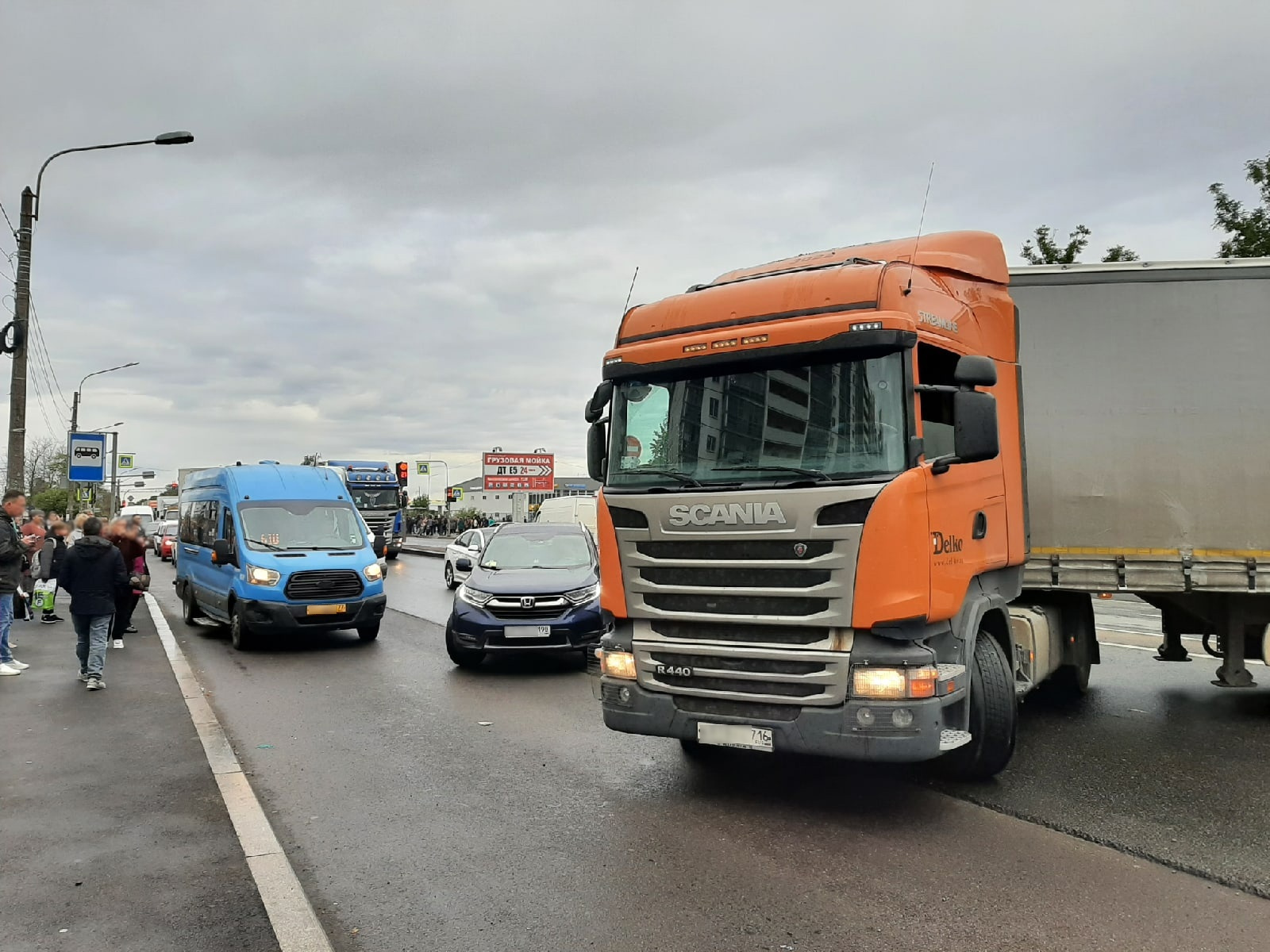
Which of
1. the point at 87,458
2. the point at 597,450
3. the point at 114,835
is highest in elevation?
the point at 87,458

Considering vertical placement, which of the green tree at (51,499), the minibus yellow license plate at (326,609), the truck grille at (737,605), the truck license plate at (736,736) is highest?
Result: the green tree at (51,499)

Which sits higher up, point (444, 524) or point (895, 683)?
point (444, 524)

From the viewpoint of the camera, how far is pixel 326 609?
12250mm

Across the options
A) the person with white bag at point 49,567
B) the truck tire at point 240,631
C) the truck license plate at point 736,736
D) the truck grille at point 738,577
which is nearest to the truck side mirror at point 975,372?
the truck grille at point 738,577

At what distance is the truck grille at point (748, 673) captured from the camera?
5008 millimetres

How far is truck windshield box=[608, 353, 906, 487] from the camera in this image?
5066 millimetres

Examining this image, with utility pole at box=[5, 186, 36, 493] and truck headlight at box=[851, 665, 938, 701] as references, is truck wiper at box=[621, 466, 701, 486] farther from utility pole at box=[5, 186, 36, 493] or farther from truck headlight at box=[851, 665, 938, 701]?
utility pole at box=[5, 186, 36, 493]

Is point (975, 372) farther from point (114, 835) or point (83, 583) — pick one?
point (83, 583)

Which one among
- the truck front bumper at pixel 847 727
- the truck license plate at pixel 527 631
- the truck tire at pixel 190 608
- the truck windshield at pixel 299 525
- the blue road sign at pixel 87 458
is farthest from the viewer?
the blue road sign at pixel 87 458

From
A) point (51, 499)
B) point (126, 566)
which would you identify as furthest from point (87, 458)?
point (51, 499)

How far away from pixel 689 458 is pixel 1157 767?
3.85 metres

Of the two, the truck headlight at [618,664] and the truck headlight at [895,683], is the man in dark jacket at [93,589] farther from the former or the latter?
the truck headlight at [895,683]

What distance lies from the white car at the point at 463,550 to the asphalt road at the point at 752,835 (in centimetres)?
1469

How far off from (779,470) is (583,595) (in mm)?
5594
